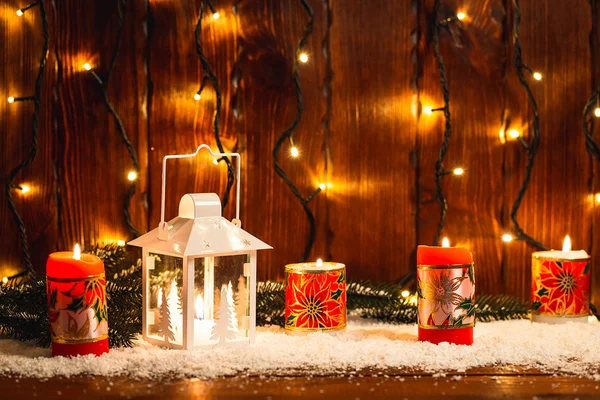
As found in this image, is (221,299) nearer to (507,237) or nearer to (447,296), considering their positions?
(447,296)

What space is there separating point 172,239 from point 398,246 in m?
0.52

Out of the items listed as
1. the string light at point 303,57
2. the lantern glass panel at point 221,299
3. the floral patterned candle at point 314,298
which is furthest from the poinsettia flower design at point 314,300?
the string light at point 303,57

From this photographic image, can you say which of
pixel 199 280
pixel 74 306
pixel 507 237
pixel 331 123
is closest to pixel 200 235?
pixel 199 280

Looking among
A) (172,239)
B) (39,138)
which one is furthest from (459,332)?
(39,138)

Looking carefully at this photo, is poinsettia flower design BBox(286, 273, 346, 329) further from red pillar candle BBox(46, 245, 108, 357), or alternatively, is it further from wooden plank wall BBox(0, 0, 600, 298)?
red pillar candle BBox(46, 245, 108, 357)

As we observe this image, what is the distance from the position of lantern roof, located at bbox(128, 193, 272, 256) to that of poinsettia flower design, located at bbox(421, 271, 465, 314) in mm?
297

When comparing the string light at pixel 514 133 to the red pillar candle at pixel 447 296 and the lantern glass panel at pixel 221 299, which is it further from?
the lantern glass panel at pixel 221 299

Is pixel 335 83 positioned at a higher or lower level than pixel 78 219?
higher

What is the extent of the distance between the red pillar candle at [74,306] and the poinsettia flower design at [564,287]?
82cm

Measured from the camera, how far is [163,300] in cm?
129

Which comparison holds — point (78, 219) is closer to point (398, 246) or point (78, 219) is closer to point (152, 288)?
point (152, 288)

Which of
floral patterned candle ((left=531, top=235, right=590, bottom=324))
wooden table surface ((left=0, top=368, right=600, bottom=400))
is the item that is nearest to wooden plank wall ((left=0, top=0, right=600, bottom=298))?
floral patterned candle ((left=531, top=235, right=590, bottom=324))

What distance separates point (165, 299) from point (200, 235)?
0.13 m

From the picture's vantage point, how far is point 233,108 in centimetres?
156
